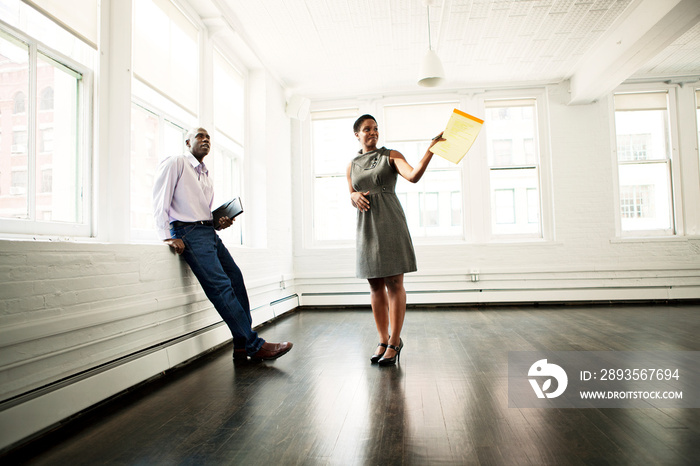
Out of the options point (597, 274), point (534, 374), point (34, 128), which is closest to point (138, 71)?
point (34, 128)

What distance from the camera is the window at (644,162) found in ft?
19.0

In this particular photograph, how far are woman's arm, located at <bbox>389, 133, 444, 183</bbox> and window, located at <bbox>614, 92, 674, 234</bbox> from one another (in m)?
4.64

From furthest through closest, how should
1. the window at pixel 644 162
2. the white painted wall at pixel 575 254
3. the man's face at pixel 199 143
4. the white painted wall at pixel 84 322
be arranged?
the window at pixel 644 162, the white painted wall at pixel 575 254, the man's face at pixel 199 143, the white painted wall at pixel 84 322

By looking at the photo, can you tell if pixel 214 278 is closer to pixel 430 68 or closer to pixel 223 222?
pixel 223 222

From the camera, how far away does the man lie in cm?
266

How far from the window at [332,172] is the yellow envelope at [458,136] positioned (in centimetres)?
384

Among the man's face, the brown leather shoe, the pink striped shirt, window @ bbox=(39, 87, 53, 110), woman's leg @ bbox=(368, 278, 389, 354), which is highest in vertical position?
window @ bbox=(39, 87, 53, 110)

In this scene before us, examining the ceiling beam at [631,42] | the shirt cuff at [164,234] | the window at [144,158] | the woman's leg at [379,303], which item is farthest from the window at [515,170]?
the shirt cuff at [164,234]

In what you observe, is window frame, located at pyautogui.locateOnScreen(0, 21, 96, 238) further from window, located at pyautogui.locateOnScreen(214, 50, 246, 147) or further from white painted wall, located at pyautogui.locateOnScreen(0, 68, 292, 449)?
window, located at pyautogui.locateOnScreen(214, 50, 246, 147)

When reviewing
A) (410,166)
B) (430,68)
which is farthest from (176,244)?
(430,68)

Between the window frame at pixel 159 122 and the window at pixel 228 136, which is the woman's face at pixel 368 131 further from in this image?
the window at pixel 228 136

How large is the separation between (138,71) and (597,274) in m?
5.76

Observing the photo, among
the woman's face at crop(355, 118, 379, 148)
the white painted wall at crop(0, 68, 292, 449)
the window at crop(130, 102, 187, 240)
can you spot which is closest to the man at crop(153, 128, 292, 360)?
the white painted wall at crop(0, 68, 292, 449)

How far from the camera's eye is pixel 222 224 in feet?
9.69
